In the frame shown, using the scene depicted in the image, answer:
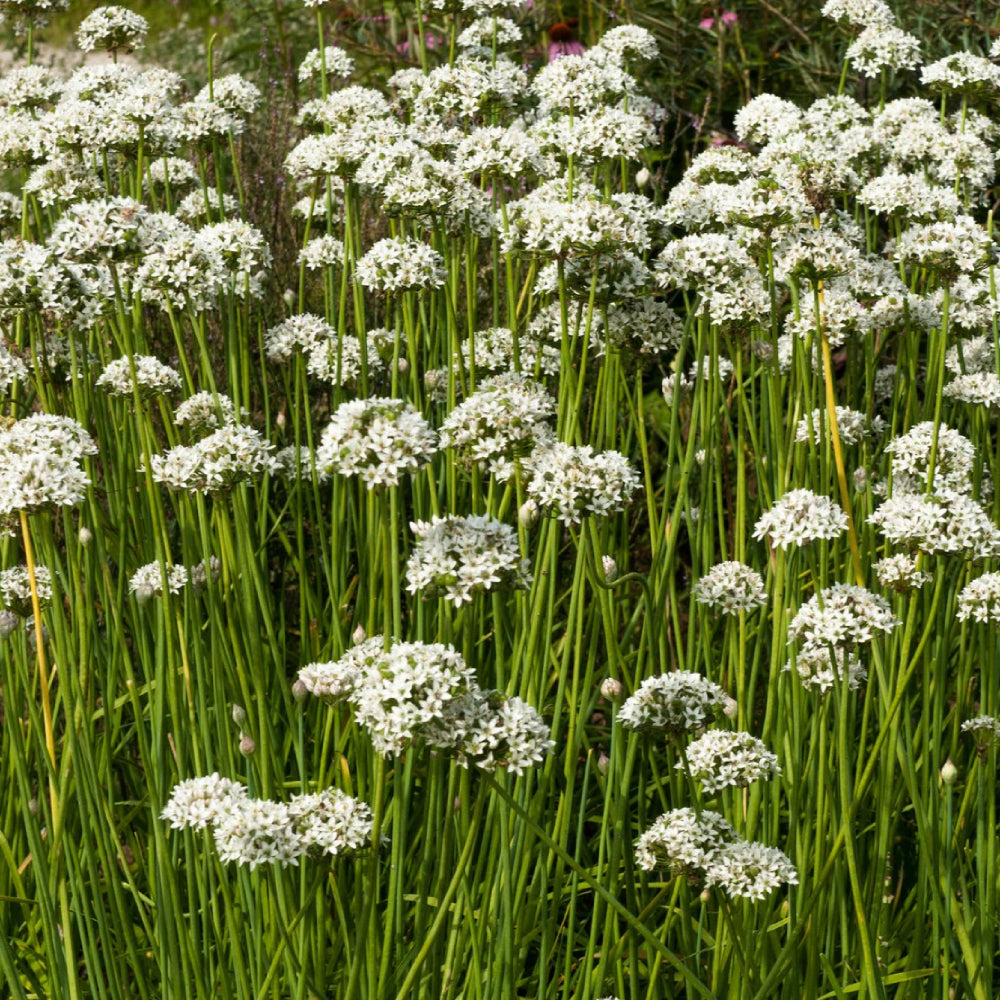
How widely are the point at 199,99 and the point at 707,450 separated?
2.13 metres

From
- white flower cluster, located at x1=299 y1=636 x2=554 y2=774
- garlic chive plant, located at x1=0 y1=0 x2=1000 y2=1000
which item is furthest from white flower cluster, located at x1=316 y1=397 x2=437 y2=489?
white flower cluster, located at x1=299 y1=636 x2=554 y2=774

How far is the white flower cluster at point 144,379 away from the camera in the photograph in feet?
11.7

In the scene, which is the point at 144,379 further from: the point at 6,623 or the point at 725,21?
the point at 725,21

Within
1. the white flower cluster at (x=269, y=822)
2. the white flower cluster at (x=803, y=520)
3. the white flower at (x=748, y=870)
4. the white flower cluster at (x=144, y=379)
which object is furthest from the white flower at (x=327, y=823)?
the white flower cluster at (x=144, y=379)

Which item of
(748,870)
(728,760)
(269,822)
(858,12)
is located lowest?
(748,870)

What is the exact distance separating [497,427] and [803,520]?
2.49 feet

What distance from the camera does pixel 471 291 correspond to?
3.73 metres

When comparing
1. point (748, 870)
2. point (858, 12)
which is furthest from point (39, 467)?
point (858, 12)

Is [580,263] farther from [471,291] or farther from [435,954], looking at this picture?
[435,954]

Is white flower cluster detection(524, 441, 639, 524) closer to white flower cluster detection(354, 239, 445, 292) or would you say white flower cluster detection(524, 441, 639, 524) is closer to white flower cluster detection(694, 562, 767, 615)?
white flower cluster detection(694, 562, 767, 615)

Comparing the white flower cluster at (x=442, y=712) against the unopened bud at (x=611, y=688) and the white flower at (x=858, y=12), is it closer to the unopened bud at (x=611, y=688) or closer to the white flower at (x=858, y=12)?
the unopened bud at (x=611, y=688)

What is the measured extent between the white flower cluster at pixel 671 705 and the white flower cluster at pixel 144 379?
1.60 metres

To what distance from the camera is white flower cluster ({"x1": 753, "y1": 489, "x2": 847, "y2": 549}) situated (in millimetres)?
2861

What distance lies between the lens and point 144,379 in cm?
358
